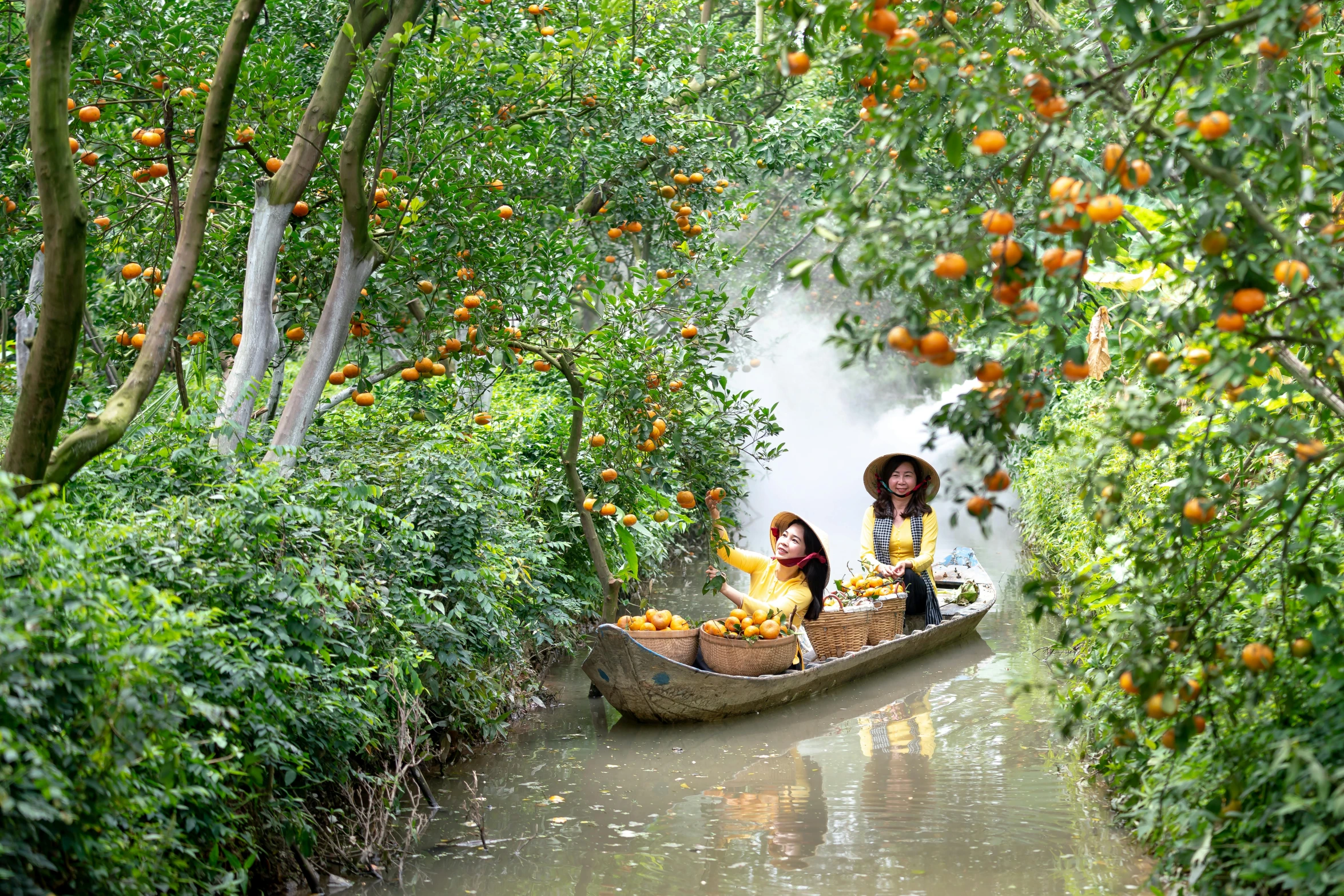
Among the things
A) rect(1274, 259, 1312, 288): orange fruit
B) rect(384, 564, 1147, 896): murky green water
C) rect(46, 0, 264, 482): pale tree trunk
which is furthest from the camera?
rect(384, 564, 1147, 896): murky green water

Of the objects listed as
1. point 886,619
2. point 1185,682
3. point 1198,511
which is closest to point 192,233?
point 1198,511

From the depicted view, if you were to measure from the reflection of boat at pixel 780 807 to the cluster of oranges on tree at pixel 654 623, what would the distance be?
1.03 m

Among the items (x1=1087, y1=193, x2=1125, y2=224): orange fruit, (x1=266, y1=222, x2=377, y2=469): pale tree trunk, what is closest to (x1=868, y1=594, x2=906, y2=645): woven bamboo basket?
(x1=266, y1=222, x2=377, y2=469): pale tree trunk

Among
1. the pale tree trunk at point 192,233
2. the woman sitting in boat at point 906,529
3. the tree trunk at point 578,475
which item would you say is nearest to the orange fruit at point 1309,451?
the pale tree trunk at point 192,233

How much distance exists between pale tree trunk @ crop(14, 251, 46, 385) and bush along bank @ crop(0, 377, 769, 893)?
2278 millimetres

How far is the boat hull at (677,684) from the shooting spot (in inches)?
258

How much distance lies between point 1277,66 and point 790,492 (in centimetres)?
1774

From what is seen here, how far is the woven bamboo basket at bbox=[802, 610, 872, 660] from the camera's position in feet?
25.7

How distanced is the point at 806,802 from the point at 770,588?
2.10 meters

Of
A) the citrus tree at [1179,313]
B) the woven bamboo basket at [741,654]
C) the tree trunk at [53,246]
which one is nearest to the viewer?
the citrus tree at [1179,313]

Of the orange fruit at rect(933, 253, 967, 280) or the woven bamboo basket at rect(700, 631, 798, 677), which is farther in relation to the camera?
the woven bamboo basket at rect(700, 631, 798, 677)

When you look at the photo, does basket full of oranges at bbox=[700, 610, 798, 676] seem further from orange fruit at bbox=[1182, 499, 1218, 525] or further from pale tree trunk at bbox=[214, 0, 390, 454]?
orange fruit at bbox=[1182, 499, 1218, 525]

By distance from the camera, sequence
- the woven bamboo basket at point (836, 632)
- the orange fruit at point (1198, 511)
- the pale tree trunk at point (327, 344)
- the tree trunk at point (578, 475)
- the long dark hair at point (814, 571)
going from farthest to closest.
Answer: the woven bamboo basket at point (836, 632) → the long dark hair at point (814, 571) → the tree trunk at point (578, 475) → the pale tree trunk at point (327, 344) → the orange fruit at point (1198, 511)

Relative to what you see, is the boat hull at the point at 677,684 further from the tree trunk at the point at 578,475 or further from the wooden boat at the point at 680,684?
the tree trunk at the point at 578,475
